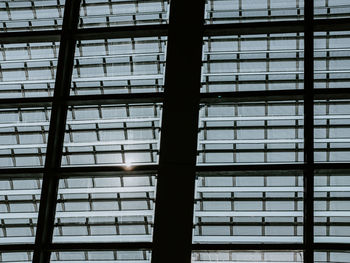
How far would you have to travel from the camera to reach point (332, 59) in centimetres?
977

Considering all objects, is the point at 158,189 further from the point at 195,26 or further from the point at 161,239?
the point at 195,26

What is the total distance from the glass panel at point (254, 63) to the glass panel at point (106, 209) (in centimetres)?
195

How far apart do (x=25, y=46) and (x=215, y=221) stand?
4.40m

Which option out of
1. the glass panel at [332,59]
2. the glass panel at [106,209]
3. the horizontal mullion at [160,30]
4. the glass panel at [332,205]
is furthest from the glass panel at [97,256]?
the glass panel at [332,59]

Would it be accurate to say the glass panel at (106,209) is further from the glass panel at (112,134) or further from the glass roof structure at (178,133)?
the glass panel at (112,134)

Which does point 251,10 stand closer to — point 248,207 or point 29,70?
point 248,207

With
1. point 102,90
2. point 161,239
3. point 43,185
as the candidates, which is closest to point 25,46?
point 102,90

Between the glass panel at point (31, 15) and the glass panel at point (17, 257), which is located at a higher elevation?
the glass panel at point (31, 15)

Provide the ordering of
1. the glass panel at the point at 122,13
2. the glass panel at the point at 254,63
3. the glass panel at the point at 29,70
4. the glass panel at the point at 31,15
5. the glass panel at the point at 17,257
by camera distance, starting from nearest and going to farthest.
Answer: the glass panel at the point at 17,257 → the glass panel at the point at 254,63 → the glass panel at the point at 29,70 → the glass panel at the point at 122,13 → the glass panel at the point at 31,15

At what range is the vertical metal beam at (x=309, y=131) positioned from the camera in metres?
8.33

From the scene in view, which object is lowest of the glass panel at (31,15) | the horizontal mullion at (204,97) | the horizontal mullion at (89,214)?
the horizontal mullion at (89,214)

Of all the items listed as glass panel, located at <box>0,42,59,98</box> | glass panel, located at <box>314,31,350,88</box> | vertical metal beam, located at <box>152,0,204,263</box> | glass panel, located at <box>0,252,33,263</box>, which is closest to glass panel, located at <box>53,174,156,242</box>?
glass panel, located at <box>0,252,33,263</box>

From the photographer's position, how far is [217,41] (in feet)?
33.3

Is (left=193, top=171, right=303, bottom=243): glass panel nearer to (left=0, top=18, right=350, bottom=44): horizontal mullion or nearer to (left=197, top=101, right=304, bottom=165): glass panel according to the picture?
(left=197, top=101, right=304, bottom=165): glass panel
